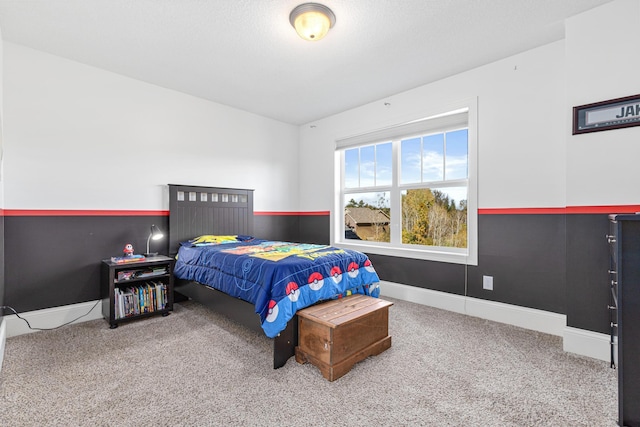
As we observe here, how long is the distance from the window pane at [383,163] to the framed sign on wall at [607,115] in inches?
79.0

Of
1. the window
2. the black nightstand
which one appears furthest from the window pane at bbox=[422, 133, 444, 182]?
the black nightstand

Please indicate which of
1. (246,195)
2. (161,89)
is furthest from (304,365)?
(161,89)

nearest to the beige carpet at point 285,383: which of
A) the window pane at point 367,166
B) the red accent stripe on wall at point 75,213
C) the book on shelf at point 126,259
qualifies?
the book on shelf at point 126,259

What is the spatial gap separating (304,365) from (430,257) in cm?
206

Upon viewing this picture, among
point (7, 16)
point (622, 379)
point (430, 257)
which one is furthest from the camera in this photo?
point (430, 257)

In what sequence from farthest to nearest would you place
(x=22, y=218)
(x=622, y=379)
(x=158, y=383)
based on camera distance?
(x=22, y=218) < (x=158, y=383) < (x=622, y=379)

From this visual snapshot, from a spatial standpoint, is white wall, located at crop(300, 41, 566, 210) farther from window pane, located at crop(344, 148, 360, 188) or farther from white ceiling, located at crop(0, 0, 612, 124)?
window pane, located at crop(344, 148, 360, 188)

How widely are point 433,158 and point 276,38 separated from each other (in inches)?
88.2

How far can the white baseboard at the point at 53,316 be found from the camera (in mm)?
2602

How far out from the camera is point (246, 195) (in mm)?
4316

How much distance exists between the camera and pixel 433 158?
3.60 meters

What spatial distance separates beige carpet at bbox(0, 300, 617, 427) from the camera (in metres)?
1.56

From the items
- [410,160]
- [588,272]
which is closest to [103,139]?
[410,160]

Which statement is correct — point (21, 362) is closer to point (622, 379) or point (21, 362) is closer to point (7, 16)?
point (7, 16)
